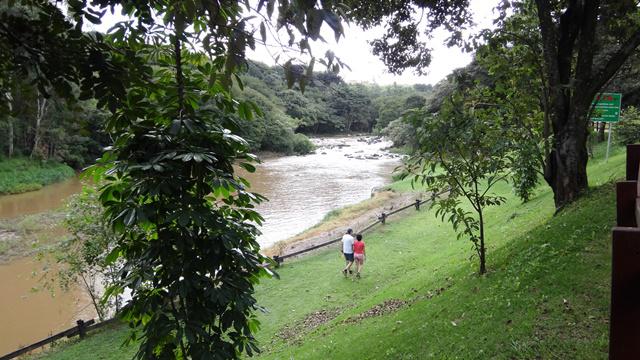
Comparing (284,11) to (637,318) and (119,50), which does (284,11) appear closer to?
(119,50)

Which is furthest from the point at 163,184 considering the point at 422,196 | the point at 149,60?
the point at 422,196

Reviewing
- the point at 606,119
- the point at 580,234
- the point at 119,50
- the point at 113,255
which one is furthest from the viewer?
the point at 606,119

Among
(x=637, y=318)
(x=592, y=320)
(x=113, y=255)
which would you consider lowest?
(x=592, y=320)

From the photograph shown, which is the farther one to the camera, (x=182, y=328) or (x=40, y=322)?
(x=40, y=322)

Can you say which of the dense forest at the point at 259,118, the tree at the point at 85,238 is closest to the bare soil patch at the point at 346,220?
the dense forest at the point at 259,118

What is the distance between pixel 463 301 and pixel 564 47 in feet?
18.5

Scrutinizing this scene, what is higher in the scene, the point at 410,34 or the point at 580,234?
the point at 410,34

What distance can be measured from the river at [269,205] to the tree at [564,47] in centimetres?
433

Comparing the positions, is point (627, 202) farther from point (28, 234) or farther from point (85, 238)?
point (28, 234)

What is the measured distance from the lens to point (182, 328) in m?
3.06

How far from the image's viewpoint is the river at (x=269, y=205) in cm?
1325

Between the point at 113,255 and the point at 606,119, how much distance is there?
44.4 feet

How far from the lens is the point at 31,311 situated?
1371cm

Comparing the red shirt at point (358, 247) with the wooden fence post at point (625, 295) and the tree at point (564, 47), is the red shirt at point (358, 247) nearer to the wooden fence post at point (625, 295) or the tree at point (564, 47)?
the tree at point (564, 47)
